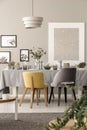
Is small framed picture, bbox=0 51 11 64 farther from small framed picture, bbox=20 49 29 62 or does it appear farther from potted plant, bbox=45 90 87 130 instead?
potted plant, bbox=45 90 87 130

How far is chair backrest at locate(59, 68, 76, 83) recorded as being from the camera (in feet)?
26.0

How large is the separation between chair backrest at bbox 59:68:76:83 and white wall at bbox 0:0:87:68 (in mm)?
1683

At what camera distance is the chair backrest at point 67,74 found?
7926 mm

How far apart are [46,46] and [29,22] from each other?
228 centimetres

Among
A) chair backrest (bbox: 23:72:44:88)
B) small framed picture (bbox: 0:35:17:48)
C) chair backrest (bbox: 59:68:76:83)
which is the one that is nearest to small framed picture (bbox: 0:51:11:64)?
small framed picture (bbox: 0:35:17:48)

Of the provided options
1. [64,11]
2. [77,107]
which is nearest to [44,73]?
[64,11]

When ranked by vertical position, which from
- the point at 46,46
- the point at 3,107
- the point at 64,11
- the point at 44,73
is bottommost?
the point at 3,107

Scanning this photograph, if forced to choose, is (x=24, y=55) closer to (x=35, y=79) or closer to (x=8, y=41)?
(x=8, y=41)

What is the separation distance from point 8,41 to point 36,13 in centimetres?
112

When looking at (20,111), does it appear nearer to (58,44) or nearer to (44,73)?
(44,73)

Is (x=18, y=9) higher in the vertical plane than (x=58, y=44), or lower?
higher

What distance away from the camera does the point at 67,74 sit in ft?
26.1

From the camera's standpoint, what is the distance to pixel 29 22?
734cm

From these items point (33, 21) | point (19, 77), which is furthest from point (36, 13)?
point (33, 21)
